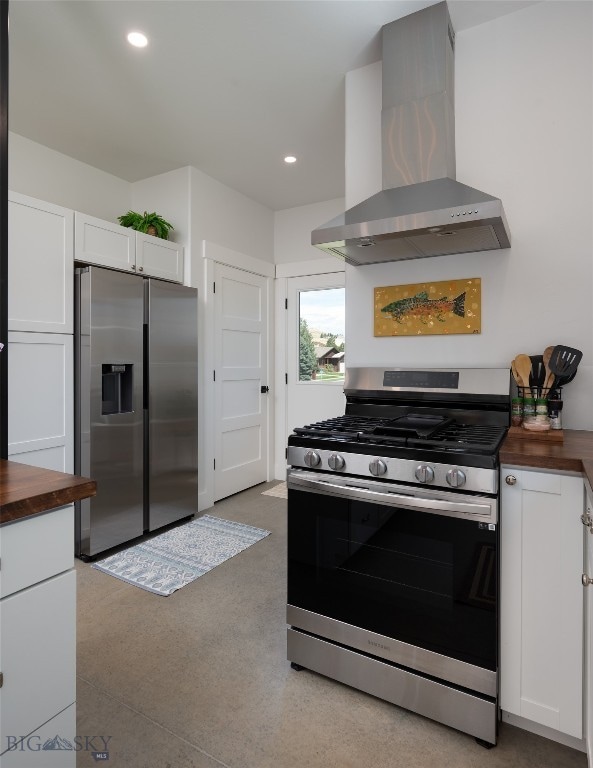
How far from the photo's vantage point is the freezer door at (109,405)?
2.70 meters

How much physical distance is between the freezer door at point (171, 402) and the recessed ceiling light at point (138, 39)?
1.30m

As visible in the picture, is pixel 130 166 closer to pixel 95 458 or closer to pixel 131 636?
pixel 95 458

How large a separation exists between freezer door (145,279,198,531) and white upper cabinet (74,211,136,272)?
258mm

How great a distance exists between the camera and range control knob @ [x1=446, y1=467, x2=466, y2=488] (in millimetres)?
1399

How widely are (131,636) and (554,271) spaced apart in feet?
8.12

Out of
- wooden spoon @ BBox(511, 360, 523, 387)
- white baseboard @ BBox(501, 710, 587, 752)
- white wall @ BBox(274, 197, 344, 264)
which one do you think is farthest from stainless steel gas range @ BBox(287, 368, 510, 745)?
white wall @ BBox(274, 197, 344, 264)

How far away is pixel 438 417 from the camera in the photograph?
2.06m

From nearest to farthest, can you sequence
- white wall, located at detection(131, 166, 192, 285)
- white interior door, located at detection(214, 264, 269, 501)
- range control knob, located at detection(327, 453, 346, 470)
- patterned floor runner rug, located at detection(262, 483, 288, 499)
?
1. range control knob, located at detection(327, 453, 346, 470)
2. white wall, located at detection(131, 166, 192, 285)
3. white interior door, located at detection(214, 264, 269, 501)
4. patterned floor runner rug, located at detection(262, 483, 288, 499)

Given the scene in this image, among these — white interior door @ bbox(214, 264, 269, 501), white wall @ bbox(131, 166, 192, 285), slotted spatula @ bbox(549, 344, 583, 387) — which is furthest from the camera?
white interior door @ bbox(214, 264, 269, 501)

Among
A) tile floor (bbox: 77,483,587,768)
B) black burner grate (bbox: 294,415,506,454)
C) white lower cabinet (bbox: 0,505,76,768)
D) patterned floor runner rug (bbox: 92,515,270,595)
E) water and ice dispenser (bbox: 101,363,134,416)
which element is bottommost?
tile floor (bbox: 77,483,587,768)

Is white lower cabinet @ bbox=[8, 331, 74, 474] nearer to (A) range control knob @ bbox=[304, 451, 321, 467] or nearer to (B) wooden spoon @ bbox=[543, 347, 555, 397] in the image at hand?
(A) range control knob @ bbox=[304, 451, 321, 467]

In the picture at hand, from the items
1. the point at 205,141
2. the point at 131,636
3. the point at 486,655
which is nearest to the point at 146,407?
the point at 131,636

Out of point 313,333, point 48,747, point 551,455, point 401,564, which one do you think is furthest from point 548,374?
point 313,333

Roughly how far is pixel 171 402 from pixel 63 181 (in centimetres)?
187
